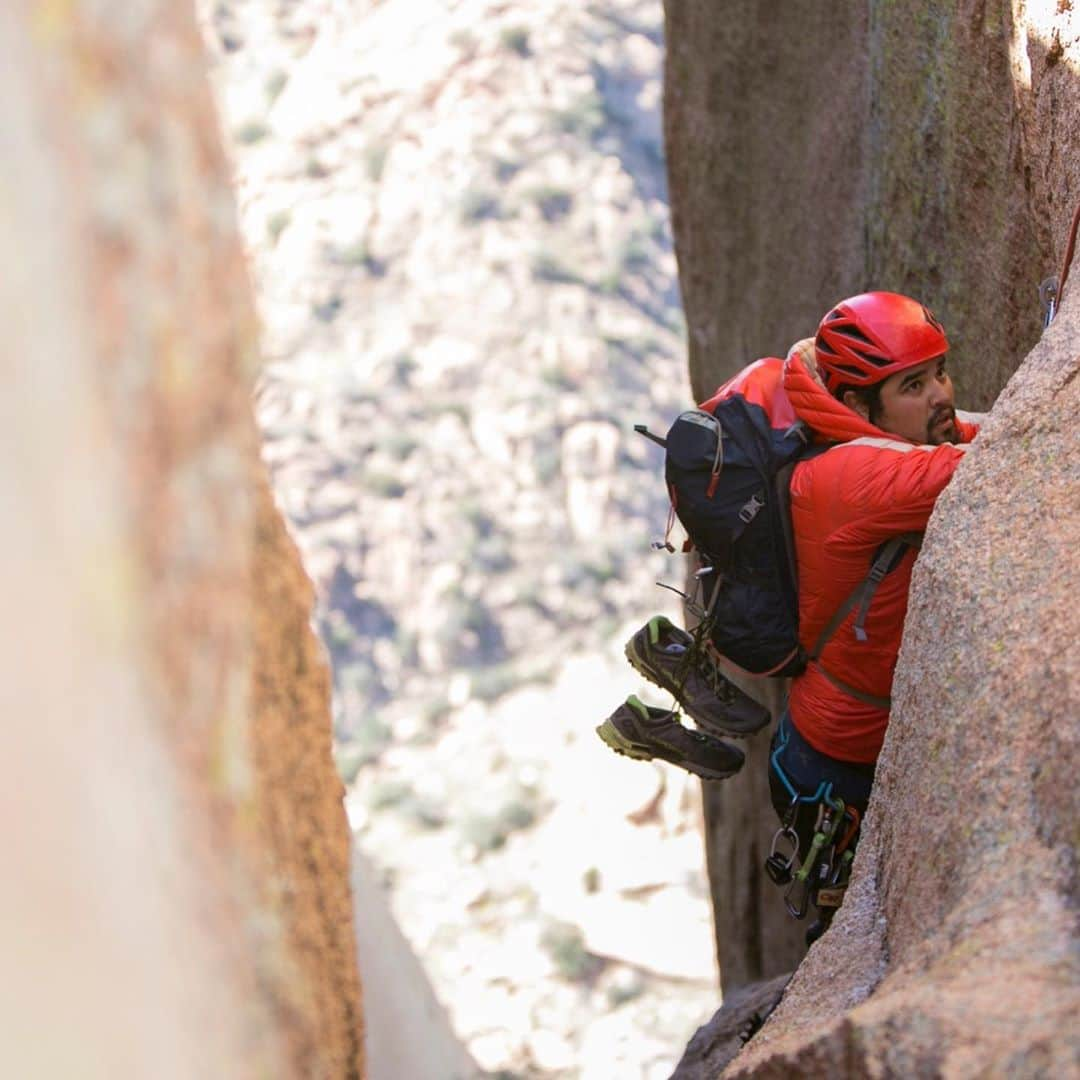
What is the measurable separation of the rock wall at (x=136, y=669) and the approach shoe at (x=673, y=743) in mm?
1498

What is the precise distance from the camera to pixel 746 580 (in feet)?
13.2

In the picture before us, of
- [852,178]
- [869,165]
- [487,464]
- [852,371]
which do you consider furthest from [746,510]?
[487,464]

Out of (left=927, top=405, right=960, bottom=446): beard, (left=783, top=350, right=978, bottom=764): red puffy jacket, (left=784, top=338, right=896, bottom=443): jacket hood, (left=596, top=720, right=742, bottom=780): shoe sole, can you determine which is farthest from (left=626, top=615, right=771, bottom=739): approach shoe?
(left=927, top=405, right=960, bottom=446): beard

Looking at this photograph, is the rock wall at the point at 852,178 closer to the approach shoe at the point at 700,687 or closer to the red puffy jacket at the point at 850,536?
the red puffy jacket at the point at 850,536

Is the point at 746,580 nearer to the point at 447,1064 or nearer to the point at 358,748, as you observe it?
the point at 447,1064

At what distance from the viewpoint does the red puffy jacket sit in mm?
3576

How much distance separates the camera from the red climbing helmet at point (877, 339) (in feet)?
12.2

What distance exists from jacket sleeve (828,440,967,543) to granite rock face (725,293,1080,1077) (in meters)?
0.19

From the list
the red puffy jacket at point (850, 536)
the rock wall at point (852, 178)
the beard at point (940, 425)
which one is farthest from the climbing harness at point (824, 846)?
the rock wall at point (852, 178)

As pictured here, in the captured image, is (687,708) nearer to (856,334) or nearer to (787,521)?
(787,521)

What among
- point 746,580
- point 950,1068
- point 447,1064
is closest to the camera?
point 950,1068

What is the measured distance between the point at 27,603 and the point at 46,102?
395cm

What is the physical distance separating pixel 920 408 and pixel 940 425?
0.24 feet

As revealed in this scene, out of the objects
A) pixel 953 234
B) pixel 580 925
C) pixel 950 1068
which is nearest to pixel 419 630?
pixel 580 925
